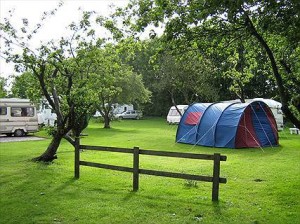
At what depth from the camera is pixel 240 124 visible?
16.8m

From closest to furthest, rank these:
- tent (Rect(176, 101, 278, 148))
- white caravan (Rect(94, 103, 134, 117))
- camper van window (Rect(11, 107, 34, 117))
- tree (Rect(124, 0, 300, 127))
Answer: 1. tree (Rect(124, 0, 300, 127))
2. tent (Rect(176, 101, 278, 148))
3. camper van window (Rect(11, 107, 34, 117))
4. white caravan (Rect(94, 103, 134, 117))

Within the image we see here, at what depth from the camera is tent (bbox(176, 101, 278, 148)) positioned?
16.8 m

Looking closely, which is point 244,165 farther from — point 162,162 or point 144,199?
point 144,199

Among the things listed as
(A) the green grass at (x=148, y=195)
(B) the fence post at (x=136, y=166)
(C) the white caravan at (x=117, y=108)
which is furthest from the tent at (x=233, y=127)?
(C) the white caravan at (x=117, y=108)

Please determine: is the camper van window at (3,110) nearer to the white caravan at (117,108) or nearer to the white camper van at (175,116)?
the white caravan at (117,108)

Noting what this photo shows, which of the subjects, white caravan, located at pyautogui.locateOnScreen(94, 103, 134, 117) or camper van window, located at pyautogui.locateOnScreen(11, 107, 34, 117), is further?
white caravan, located at pyautogui.locateOnScreen(94, 103, 134, 117)

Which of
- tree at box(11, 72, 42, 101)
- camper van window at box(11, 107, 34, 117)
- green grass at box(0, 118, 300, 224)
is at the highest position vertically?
tree at box(11, 72, 42, 101)

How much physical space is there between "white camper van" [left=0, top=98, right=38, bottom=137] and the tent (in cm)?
1137

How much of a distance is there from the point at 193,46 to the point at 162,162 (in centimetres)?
673

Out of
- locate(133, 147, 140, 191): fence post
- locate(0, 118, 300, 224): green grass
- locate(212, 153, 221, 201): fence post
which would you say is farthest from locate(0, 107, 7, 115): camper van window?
locate(212, 153, 221, 201): fence post

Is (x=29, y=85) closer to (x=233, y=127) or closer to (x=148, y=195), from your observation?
(x=148, y=195)

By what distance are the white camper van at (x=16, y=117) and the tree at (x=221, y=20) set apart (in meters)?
19.2

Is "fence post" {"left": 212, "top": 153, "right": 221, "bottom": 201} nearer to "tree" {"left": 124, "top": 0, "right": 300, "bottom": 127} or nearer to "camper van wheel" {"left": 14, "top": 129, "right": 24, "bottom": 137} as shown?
"tree" {"left": 124, "top": 0, "right": 300, "bottom": 127}

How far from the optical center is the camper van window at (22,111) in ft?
76.6
